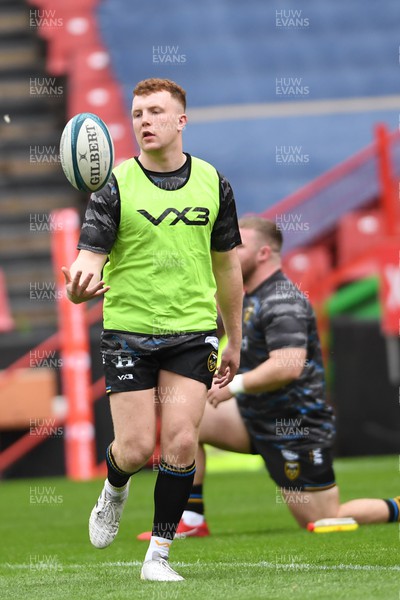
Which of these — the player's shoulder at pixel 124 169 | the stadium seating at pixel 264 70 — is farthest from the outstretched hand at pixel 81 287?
the stadium seating at pixel 264 70

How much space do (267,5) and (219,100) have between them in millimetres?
1914

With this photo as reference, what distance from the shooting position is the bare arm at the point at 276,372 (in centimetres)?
600

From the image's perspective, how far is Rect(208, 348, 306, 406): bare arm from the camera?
236 inches

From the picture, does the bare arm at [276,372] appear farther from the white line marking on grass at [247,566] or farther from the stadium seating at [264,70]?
the stadium seating at [264,70]

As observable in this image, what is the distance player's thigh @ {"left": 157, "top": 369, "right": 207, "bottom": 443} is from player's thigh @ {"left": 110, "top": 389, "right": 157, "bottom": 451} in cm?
5

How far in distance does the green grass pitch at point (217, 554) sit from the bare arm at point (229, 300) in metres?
0.77

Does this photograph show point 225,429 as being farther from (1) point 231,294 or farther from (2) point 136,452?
(2) point 136,452

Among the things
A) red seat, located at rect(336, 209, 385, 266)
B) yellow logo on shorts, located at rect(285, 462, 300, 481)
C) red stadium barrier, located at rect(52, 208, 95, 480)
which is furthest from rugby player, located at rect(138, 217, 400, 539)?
red seat, located at rect(336, 209, 385, 266)

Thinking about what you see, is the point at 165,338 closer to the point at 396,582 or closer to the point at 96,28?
the point at 396,582

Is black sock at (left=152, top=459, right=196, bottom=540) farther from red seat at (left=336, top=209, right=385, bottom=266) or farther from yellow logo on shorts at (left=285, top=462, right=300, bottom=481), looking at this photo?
red seat at (left=336, top=209, right=385, bottom=266)

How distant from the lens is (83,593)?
13.8 ft

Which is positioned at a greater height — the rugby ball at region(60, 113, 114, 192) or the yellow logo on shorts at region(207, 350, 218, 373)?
the rugby ball at region(60, 113, 114, 192)

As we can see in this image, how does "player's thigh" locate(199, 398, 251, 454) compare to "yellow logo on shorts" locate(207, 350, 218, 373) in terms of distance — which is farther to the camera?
"player's thigh" locate(199, 398, 251, 454)

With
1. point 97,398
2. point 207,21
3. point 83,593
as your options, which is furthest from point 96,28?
point 83,593
